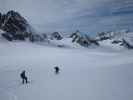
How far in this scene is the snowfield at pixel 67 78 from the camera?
3947 millimetres

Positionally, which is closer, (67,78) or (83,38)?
(67,78)

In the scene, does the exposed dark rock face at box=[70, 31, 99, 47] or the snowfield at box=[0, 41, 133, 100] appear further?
the exposed dark rock face at box=[70, 31, 99, 47]

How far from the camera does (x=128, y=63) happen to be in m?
5.44

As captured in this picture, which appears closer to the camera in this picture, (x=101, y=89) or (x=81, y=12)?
(x=101, y=89)

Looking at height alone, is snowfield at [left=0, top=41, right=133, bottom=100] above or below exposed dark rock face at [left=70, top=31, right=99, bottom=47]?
below

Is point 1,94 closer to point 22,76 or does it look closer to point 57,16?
point 22,76

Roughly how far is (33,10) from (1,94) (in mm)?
2725

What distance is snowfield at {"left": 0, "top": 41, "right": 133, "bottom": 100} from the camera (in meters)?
3.95

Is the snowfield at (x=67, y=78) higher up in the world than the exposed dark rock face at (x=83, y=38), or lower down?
lower down

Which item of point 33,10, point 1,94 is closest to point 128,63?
point 33,10

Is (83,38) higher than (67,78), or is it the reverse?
(83,38)

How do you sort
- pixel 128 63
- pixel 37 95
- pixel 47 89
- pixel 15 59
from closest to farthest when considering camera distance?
pixel 37 95 < pixel 47 89 < pixel 15 59 < pixel 128 63

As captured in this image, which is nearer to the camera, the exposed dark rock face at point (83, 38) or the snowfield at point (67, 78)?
the snowfield at point (67, 78)

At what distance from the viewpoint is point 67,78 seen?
4.96 m
